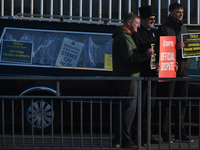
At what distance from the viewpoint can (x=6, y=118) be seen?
5.32m

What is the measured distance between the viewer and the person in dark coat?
16.0 ft

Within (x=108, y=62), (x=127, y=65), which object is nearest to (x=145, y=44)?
(x=127, y=65)

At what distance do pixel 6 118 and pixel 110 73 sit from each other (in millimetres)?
A: 2055

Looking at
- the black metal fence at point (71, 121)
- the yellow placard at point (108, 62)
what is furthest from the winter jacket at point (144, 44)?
the yellow placard at point (108, 62)

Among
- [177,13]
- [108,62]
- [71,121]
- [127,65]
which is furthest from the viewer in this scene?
[108,62]

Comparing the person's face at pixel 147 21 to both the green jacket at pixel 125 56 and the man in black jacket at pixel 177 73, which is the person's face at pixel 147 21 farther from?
the green jacket at pixel 125 56

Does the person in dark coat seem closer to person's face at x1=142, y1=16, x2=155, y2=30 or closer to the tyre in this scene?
person's face at x1=142, y1=16, x2=155, y2=30

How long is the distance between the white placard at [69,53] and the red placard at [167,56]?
173 centimetres

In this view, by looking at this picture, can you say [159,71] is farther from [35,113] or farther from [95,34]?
[35,113]

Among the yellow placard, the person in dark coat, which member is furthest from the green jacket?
the yellow placard

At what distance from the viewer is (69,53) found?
6.49 meters

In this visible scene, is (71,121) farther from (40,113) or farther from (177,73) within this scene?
(177,73)

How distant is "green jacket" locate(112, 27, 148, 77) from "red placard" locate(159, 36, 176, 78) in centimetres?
36

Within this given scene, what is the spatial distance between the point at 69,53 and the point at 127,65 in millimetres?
1591
